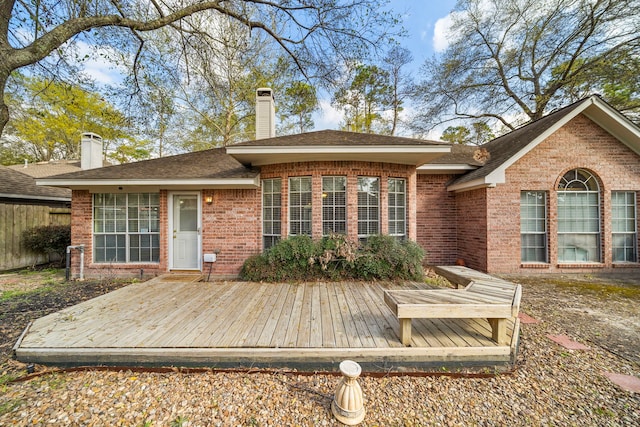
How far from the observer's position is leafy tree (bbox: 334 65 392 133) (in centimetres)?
1659

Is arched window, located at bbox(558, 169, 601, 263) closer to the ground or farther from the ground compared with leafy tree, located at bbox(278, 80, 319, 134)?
closer to the ground

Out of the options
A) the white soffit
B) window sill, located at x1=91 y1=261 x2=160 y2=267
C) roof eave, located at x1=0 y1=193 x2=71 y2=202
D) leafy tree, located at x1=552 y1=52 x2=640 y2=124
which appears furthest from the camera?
leafy tree, located at x1=552 y1=52 x2=640 y2=124

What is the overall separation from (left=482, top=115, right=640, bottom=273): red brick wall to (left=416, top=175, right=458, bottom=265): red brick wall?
1.25 meters

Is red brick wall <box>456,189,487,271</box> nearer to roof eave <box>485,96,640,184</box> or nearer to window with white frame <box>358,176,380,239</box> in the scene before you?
roof eave <box>485,96,640,184</box>

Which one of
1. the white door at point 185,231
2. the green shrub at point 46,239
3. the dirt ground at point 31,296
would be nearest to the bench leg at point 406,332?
the dirt ground at point 31,296

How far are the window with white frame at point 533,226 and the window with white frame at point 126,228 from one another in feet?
33.3

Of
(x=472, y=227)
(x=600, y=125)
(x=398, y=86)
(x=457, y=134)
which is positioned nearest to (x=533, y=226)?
(x=472, y=227)

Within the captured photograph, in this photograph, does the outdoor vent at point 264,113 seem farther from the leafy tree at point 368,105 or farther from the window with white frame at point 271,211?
the leafy tree at point 368,105

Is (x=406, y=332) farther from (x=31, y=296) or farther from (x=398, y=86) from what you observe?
(x=398, y=86)

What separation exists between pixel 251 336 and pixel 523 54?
63.8 feet

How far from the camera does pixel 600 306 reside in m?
4.51

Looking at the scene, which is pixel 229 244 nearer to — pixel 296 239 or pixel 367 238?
pixel 296 239

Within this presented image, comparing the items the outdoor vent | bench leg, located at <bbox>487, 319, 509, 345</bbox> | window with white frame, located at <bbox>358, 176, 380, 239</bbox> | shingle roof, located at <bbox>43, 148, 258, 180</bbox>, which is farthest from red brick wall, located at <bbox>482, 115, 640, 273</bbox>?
the outdoor vent

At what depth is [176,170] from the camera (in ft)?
21.4
